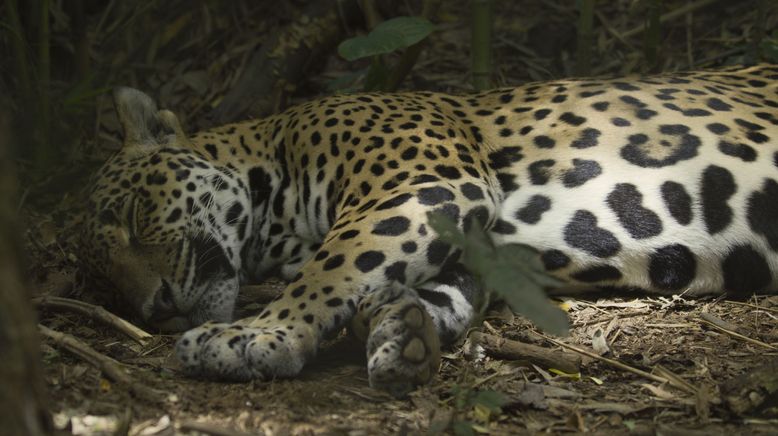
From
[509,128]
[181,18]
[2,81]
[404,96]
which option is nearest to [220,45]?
[181,18]

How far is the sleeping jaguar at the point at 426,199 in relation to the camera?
463cm

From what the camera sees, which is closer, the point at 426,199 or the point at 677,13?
the point at 426,199

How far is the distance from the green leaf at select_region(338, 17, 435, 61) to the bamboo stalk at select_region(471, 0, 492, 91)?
514 mm

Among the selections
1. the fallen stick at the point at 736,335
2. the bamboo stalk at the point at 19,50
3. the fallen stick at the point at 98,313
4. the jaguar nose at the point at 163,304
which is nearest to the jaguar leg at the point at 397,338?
the jaguar nose at the point at 163,304

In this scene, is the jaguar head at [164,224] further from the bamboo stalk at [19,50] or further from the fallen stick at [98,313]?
the bamboo stalk at [19,50]

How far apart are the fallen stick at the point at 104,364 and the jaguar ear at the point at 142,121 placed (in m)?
1.44

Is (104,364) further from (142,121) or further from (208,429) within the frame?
(142,121)

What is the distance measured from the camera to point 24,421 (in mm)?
2254

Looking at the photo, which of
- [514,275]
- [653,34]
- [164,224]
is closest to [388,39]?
[164,224]

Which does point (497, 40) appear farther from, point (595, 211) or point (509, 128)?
point (595, 211)

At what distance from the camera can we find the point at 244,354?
4.02 m

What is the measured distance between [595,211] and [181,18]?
515 centimetres

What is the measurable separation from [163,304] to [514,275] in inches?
88.2

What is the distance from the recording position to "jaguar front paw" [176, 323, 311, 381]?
157 inches
